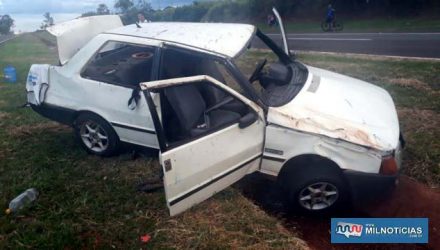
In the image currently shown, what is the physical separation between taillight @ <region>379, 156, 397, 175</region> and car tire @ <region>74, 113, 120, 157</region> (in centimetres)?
307

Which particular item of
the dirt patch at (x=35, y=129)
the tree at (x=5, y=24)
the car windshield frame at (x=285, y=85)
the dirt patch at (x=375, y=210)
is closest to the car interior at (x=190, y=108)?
the car windshield frame at (x=285, y=85)

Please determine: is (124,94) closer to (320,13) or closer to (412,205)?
(412,205)

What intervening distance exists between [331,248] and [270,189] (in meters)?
1.12

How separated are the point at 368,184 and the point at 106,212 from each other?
8.60 ft

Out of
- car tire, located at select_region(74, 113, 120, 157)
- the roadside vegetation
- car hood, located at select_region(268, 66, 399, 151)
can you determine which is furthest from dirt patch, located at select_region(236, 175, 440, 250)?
the roadside vegetation

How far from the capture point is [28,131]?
222 inches

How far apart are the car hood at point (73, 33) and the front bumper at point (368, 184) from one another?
3805 millimetres

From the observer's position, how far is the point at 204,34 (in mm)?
4105

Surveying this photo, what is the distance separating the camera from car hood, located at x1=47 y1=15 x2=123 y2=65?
15.3ft

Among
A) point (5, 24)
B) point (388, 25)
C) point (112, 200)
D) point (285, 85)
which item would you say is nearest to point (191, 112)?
point (285, 85)

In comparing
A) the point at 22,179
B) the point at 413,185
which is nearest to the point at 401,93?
the point at 413,185

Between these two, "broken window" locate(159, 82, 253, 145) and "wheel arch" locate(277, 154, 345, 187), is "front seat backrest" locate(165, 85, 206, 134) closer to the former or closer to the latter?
"broken window" locate(159, 82, 253, 145)

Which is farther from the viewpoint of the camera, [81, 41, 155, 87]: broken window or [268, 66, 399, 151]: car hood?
[81, 41, 155, 87]: broken window

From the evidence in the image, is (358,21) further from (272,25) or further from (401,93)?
(401,93)
